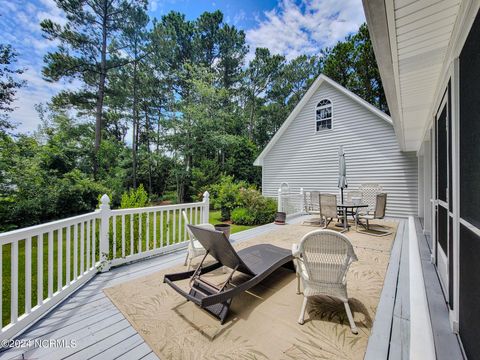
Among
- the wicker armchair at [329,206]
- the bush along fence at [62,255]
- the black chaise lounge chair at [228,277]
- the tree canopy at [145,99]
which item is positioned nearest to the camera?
the bush along fence at [62,255]

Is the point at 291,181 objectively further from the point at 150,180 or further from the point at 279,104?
the point at 279,104

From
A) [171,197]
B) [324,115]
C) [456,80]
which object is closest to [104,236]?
[456,80]

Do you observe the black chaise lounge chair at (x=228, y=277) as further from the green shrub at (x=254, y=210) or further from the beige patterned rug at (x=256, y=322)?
the green shrub at (x=254, y=210)

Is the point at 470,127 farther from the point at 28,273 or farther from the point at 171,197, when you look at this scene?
the point at 171,197

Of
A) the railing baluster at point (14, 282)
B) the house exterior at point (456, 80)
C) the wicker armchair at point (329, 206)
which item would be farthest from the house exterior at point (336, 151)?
the railing baluster at point (14, 282)

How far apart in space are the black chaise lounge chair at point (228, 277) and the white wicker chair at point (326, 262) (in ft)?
2.37

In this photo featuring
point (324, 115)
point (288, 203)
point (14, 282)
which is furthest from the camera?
point (324, 115)

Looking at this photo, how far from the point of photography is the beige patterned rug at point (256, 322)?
1.91m

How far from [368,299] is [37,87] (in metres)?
20.5

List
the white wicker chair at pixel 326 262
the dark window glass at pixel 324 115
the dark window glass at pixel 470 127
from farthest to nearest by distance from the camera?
the dark window glass at pixel 324 115
the white wicker chair at pixel 326 262
the dark window glass at pixel 470 127

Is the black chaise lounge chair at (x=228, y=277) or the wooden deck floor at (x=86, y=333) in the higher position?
the black chaise lounge chair at (x=228, y=277)

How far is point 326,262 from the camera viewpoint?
2.30 m

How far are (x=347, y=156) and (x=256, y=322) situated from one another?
9.26 m

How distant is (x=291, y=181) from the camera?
11539 mm
